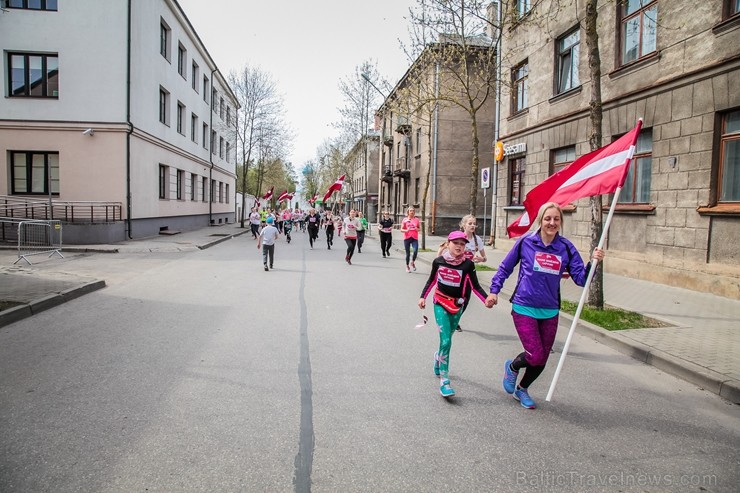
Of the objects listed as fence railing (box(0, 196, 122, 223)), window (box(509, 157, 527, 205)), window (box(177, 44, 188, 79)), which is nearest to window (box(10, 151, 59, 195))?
fence railing (box(0, 196, 122, 223))

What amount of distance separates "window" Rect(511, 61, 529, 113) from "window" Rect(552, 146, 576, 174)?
3.07 metres

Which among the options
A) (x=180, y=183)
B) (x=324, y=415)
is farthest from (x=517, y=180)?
(x=180, y=183)

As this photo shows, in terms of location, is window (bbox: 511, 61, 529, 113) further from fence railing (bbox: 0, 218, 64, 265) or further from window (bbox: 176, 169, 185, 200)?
window (bbox: 176, 169, 185, 200)

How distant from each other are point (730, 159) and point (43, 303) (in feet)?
39.7

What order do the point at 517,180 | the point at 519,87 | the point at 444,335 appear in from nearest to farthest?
the point at 444,335 < the point at 519,87 < the point at 517,180

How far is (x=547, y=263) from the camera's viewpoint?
408 centimetres

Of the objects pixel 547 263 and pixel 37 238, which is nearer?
pixel 547 263

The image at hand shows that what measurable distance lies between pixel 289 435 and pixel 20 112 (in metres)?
21.4

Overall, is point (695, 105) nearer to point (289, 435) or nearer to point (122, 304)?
point (289, 435)

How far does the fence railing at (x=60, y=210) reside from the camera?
714 inches

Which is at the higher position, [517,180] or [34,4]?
[34,4]

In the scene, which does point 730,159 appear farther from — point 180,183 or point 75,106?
point 180,183

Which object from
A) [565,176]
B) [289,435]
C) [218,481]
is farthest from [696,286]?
[218,481]

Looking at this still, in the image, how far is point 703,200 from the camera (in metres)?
9.39
